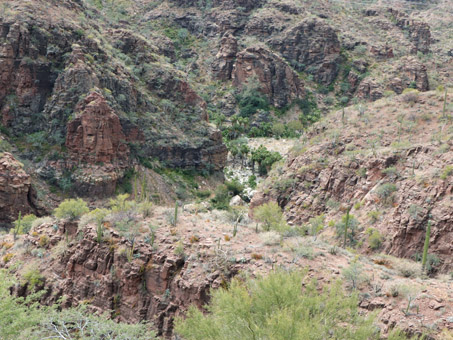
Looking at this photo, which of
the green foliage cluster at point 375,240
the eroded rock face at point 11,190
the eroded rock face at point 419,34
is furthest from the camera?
the eroded rock face at point 419,34

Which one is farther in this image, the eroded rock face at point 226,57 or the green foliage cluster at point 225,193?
the eroded rock face at point 226,57

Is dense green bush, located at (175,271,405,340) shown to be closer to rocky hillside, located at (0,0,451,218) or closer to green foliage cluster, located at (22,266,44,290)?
green foliage cluster, located at (22,266,44,290)

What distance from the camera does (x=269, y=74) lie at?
270 feet

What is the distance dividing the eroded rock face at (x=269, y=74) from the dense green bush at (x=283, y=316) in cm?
7439

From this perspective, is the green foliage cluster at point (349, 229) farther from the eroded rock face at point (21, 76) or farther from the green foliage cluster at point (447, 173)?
the eroded rock face at point (21, 76)

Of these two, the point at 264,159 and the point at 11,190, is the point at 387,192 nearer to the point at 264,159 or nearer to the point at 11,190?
the point at 11,190

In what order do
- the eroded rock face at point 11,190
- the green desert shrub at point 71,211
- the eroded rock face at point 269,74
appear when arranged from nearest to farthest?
the green desert shrub at point 71,211 → the eroded rock face at point 11,190 → the eroded rock face at point 269,74

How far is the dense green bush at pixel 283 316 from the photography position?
8828 mm

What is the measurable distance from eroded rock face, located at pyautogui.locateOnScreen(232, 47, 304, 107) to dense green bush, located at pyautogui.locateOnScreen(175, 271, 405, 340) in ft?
244

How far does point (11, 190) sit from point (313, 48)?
240 feet

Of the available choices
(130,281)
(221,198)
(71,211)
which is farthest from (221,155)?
(130,281)

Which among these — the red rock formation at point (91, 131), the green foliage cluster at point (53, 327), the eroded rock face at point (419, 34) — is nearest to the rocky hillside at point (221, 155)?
the red rock formation at point (91, 131)

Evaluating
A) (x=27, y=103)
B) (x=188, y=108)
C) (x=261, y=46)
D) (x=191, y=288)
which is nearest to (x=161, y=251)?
(x=191, y=288)

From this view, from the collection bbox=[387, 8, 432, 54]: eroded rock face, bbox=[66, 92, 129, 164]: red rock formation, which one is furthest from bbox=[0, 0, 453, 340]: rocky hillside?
bbox=[387, 8, 432, 54]: eroded rock face
